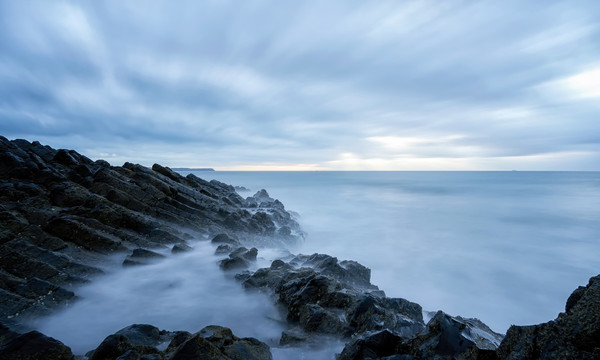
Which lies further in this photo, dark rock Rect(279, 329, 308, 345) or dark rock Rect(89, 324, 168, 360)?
dark rock Rect(279, 329, 308, 345)

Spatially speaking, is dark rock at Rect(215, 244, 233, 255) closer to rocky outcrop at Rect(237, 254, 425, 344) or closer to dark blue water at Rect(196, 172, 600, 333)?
rocky outcrop at Rect(237, 254, 425, 344)

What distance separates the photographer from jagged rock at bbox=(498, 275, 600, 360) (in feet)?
10.9

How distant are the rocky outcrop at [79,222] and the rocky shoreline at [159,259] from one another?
4cm

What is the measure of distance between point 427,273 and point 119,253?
14023 mm

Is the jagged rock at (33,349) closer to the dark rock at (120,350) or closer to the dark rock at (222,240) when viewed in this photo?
the dark rock at (120,350)

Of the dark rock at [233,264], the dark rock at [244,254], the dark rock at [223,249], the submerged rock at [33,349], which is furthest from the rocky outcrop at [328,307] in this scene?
the submerged rock at [33,349]

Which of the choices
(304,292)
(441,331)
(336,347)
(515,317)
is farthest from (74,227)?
(515,317)

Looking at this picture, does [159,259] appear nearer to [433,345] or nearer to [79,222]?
[79,222]

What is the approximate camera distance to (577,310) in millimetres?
3670

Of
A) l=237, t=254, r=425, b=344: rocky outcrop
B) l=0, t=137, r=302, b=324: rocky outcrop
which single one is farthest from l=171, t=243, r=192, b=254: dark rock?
l=237, t=254, r=425, b=344: rocky outcrop

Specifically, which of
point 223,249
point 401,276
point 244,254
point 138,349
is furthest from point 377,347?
point 401,276

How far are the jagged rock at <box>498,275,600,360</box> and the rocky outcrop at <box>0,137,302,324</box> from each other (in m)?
9.76

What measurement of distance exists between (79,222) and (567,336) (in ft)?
44.0

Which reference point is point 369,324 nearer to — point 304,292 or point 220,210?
point 304,292
